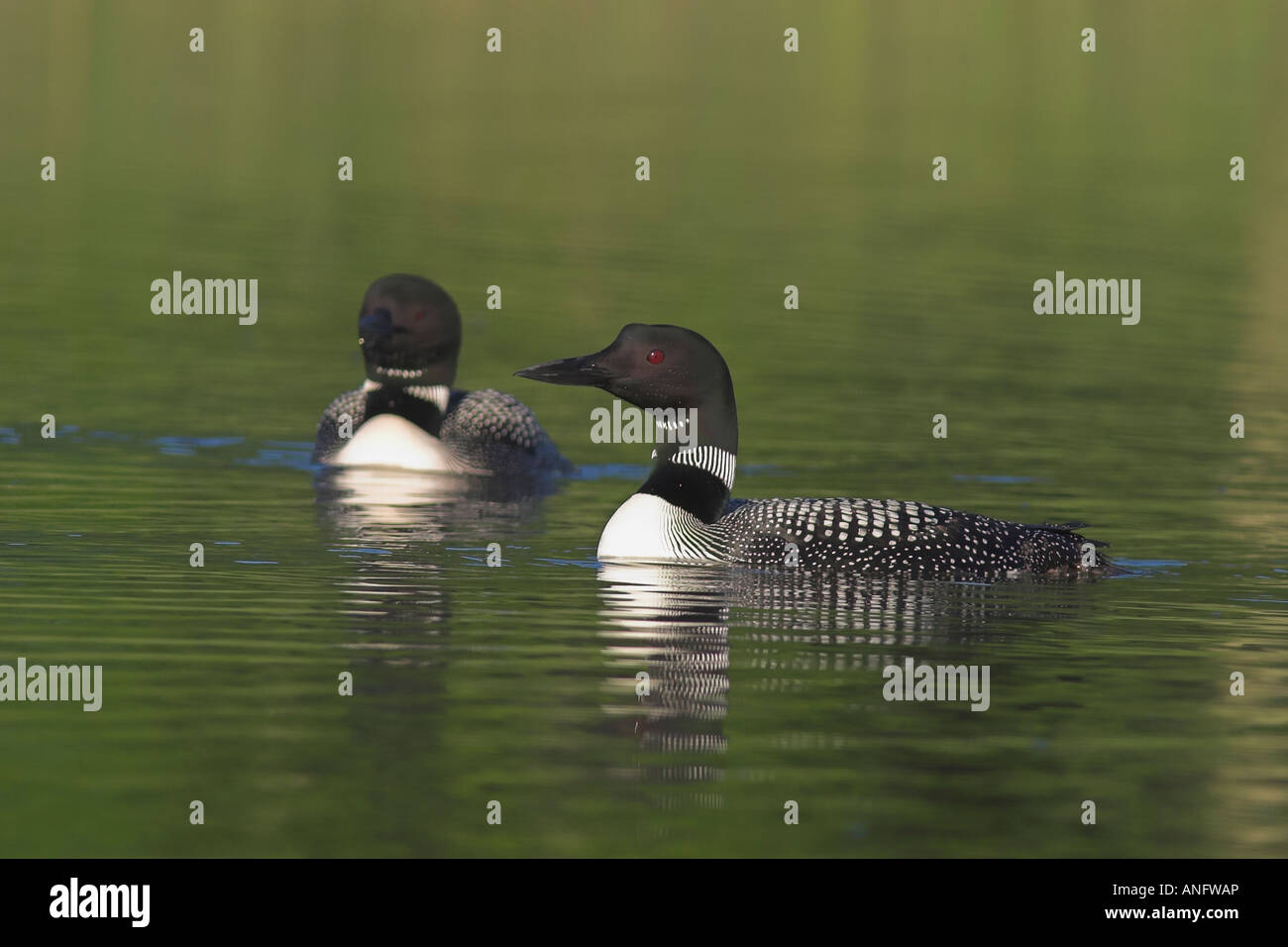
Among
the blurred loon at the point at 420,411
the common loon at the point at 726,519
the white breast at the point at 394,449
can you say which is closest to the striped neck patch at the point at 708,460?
the common loon at the point at 726,519

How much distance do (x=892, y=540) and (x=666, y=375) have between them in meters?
1.34

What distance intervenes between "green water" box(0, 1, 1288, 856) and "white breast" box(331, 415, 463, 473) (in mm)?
472

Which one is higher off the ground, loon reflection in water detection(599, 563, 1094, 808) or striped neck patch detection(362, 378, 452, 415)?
striped neck patch detection(362, 378, 452, 415)

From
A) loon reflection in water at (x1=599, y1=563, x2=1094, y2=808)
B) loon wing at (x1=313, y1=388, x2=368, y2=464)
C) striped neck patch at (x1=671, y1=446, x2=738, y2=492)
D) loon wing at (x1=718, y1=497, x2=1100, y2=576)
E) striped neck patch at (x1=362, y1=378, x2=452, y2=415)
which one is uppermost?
striped neck patch at (x1=362, y1=378, x2=452, y2=415)

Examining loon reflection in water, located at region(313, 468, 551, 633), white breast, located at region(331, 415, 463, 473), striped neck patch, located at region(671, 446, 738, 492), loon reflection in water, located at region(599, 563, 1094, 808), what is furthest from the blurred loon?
loon reflection in water, located at region(599, 563, 1094, 808)

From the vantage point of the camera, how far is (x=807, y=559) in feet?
37.1

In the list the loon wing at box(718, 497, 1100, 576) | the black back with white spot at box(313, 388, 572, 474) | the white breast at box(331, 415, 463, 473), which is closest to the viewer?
the loon wing at box(718, 497, 1100, 576)

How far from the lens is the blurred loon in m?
15.2

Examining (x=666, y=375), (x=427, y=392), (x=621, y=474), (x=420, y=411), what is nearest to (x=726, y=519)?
(x=666, y=375)

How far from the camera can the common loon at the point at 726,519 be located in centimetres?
1122

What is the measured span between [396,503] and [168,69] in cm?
2796

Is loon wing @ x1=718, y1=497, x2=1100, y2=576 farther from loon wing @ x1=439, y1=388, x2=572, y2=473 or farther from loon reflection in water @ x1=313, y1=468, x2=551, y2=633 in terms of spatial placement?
loon wing @ x1=439, y1=388, x2=572, y2=473

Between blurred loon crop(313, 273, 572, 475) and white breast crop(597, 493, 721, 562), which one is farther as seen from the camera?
blurred loon crop(313, 273, 572, 475)
